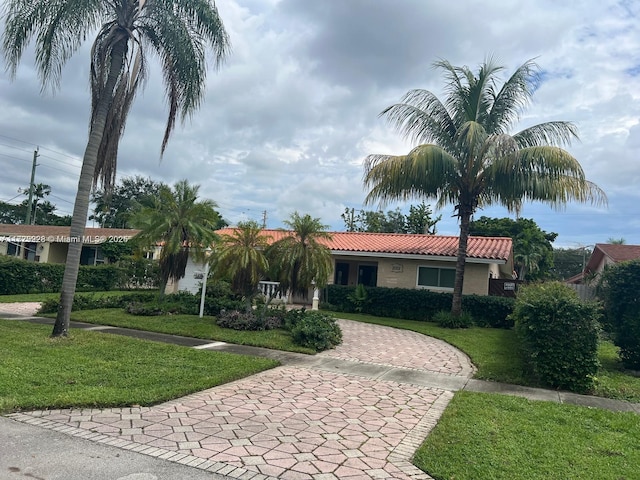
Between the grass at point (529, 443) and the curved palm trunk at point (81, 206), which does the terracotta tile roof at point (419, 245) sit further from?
the grass at point (529, 443)

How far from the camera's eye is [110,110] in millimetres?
10375

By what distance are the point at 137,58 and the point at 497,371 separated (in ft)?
→ 33.4

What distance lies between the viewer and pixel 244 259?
1202 centimetres

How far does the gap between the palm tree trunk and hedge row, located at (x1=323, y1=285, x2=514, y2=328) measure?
0.94m

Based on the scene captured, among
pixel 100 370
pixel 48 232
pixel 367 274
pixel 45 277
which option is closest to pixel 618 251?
pixel 367 274

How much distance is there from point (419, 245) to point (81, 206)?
14.9 metres

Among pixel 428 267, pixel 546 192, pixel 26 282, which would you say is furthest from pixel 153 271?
pixel 546 192

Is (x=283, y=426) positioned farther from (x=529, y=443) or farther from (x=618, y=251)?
(x=618, y=251)

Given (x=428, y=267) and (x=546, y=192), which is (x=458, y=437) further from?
(x=428, y=267)

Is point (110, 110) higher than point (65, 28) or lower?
lower

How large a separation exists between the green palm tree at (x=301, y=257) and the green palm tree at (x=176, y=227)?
3174 millimetres

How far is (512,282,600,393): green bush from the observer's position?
767cm

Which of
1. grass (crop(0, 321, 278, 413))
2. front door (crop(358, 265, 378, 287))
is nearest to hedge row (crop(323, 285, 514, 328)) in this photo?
front door (crop(358, 265, 378, 287))

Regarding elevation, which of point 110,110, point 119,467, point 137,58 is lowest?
point 119,467
